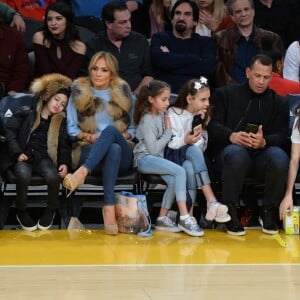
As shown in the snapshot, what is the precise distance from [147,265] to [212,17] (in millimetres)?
3627

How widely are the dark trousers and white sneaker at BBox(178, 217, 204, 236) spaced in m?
0.96

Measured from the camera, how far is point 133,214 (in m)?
7.00

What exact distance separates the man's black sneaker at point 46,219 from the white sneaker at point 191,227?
0.96m

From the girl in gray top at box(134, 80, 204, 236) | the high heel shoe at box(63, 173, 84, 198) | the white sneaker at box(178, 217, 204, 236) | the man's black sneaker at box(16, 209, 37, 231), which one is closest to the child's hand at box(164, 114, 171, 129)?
the girl in gray top at box(134, 80, 204, 236)

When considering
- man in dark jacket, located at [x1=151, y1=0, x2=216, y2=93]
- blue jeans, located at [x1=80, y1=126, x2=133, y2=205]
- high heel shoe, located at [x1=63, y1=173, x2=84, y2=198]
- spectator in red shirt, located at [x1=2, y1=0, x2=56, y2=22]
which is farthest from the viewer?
spectator in red shirt, located at [x1=2, y1=0, x2=56, y2=22]

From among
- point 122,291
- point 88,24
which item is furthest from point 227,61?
point 122,291

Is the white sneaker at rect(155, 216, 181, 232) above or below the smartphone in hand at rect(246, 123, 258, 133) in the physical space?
below

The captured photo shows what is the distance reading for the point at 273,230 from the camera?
7195 mm

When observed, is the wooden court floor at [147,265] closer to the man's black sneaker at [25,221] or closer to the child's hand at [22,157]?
the man's black sneaker at [25,221]

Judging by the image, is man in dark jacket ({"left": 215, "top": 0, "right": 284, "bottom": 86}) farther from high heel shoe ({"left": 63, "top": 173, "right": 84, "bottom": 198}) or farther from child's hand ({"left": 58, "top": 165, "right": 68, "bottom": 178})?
high heel shoe ({"left": 63, "top": 173, "right": 84, "bottom": 198})

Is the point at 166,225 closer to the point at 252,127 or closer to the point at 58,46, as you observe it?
the point at 252,127

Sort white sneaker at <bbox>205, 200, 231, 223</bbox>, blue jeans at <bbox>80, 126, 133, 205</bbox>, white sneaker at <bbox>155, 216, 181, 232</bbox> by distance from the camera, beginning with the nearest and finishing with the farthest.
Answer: blue jeans at <bbox>80, 126, 133, 205</bbox>, white sneaker at <bbox>205, 200, 231, 223</bbox>, white sneaker at <bbox>155, 216, 181, 232</bbox>

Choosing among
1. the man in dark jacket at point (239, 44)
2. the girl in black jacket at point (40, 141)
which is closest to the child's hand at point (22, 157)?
the girl in black jacket at point (40, 141)

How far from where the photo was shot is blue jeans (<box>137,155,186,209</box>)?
278 inches
